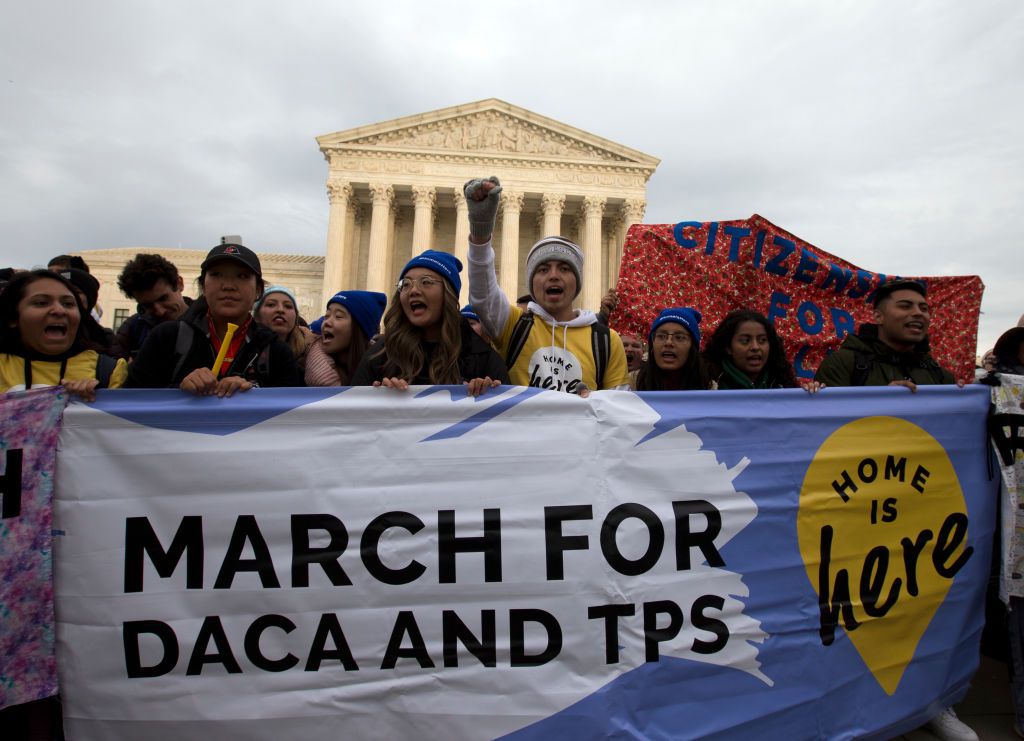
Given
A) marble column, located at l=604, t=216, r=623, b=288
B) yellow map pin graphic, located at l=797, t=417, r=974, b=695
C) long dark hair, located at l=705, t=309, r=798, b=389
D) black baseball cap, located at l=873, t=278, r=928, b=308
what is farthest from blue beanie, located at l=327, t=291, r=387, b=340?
marble column, located at l=604, t=216, r=623, b=288

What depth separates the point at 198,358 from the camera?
2.45 metres

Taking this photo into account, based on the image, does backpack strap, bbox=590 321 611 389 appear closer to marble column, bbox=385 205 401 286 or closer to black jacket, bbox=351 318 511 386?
black jacket, bbox=351 318 511 386

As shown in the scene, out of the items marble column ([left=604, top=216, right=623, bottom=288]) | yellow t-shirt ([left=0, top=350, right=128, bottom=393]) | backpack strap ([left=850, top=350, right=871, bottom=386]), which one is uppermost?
marble column ([left=604, top=216, right=623, bottom=288])

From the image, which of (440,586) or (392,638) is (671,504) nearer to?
(440,586)

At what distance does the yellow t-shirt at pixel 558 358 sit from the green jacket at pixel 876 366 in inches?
44.4

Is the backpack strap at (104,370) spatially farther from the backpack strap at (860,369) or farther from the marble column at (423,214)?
the marble column at (423,214)

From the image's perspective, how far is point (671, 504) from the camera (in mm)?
2268

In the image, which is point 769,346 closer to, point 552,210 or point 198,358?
point 198,358

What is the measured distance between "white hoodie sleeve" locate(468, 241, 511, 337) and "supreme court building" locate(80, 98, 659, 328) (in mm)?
29206

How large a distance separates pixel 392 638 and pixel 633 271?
3053 mm

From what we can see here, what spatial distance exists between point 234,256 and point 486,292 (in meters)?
1.19

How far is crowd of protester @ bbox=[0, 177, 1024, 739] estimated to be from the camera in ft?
7.68

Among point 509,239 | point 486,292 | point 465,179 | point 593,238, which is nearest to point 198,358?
point 486,292

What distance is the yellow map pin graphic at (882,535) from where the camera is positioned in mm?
2357
